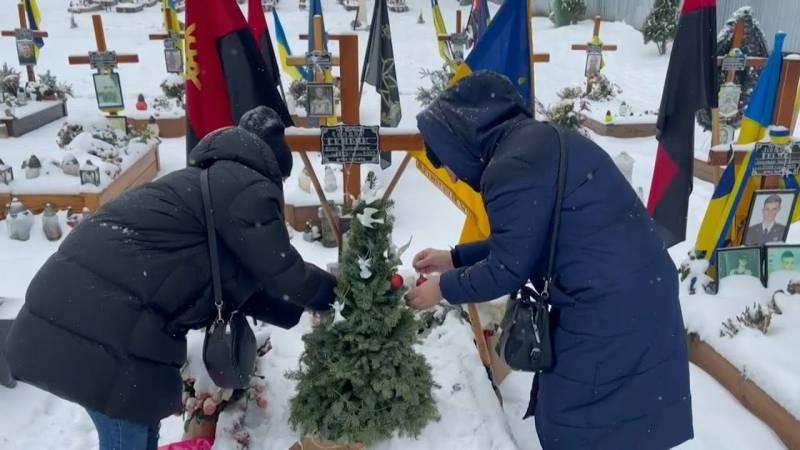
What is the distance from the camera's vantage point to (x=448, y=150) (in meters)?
1.90

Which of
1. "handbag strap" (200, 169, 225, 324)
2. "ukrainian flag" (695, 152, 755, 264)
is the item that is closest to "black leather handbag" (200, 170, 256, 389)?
"handbag strap" (200, 169, 225, 324)

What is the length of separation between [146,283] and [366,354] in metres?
0.98

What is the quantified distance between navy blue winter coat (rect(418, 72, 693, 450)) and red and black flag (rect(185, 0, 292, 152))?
6.24 feet

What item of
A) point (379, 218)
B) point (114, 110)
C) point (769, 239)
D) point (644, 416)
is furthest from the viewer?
point (114, 110)

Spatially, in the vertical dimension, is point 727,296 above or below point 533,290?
below

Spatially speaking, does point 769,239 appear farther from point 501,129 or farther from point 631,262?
point 501,129

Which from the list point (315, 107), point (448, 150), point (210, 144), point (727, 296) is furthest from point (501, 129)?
point (315, 107)

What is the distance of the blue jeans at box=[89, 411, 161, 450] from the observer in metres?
1.97

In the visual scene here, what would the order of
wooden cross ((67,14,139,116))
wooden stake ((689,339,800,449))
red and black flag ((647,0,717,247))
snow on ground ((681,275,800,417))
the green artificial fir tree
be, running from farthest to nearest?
wooden cross ((67,14,139,116)), red and black flag ((647,0,717,247)), snow on ground ((681,275,800,417)), wooden stake ((689,339,800,449)), the green artificial fir tree

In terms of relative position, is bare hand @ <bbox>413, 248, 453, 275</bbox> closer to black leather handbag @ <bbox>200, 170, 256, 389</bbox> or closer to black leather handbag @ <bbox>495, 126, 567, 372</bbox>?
black leather handbag @ <bbox>495, 126, 567, 372</bbox>

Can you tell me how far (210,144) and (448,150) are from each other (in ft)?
2.58

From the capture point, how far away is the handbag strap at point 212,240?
1.90 m

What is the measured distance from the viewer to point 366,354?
251 centimetres

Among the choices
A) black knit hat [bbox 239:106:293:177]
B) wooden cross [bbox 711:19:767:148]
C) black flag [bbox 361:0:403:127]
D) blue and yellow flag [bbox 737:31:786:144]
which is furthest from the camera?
black flag [bbox 361:0:403:127]
